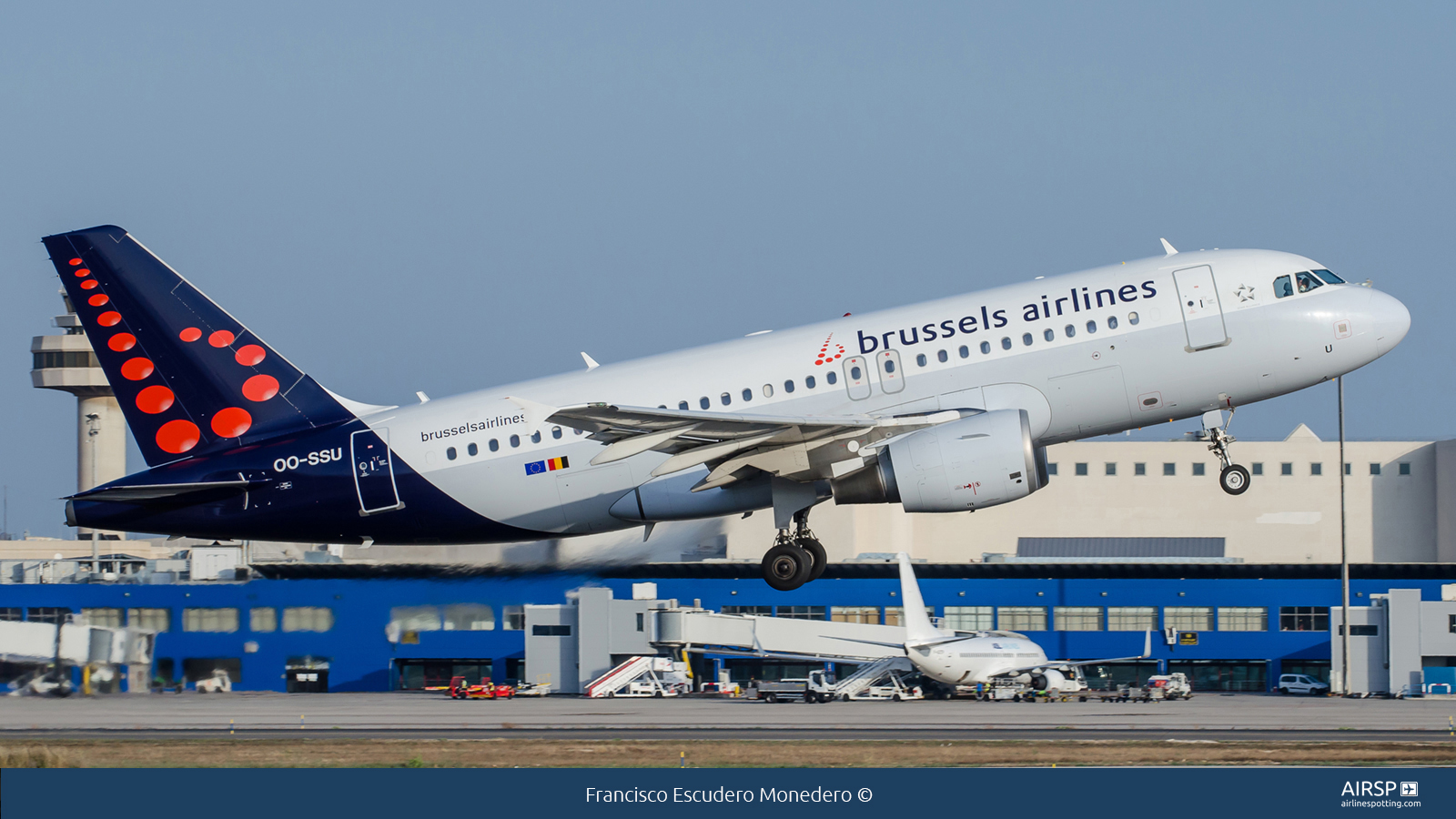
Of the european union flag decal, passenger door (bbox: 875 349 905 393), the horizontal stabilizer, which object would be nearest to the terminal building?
the european union flag decal

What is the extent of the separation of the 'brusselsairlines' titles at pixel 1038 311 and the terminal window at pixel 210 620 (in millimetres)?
33730

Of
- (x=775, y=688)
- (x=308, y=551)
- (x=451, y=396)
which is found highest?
(x=451, y=396)

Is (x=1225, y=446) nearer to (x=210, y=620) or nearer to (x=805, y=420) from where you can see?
(x=805, y=420)

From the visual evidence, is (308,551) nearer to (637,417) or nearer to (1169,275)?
(637,417)

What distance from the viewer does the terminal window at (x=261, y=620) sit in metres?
54.8

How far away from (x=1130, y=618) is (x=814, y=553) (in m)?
42.2

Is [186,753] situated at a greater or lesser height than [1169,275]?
lesser

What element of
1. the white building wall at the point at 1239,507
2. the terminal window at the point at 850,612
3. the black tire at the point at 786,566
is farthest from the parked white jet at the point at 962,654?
the white building wall at the point at 1239,507

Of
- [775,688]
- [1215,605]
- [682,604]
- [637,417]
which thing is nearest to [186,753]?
[637,417]

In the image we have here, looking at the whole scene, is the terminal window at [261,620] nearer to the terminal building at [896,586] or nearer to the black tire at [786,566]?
the terminal building at [896,586]

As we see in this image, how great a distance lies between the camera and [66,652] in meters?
45.8

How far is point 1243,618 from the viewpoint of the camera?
70.3 m
